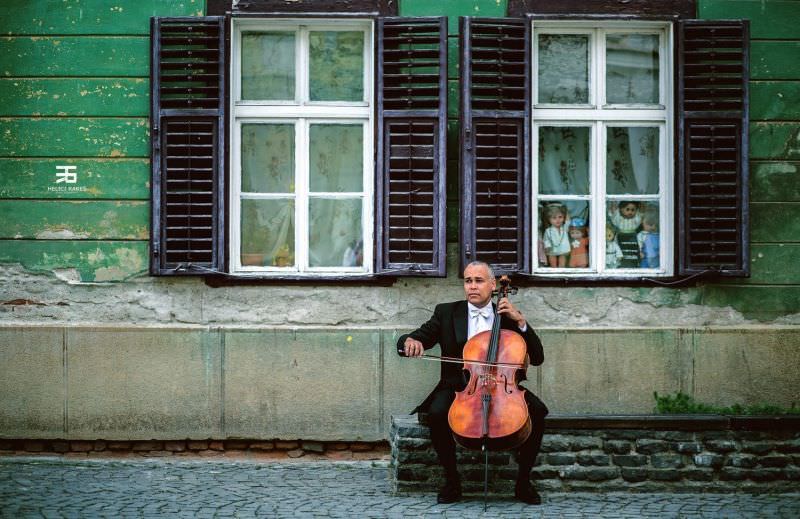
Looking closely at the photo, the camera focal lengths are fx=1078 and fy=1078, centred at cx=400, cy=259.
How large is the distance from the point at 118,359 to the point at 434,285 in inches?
89.4

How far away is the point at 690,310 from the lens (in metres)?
7.67

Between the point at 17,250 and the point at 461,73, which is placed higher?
the point at 461,73

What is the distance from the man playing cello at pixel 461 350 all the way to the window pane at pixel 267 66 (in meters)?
2.36

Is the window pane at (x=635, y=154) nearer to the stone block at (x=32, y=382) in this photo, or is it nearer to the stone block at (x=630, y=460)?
the stone block at (x=630, y=460)

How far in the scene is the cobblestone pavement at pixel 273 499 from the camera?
5586 millimetres

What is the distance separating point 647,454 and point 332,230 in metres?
2.86

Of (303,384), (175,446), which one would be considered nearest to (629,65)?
(303,384)

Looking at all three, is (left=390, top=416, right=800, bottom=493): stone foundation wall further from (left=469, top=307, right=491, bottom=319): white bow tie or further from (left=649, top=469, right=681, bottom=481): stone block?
(left=469, top=307, right=491, bottom=319): white bow tie

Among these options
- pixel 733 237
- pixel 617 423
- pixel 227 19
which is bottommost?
pixel 617 423

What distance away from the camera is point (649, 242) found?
25.8ft

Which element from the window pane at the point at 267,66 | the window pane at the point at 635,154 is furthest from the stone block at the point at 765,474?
the window pane at the point at 267,66

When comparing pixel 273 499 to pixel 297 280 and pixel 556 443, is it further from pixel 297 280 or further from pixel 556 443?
pixel 297 280

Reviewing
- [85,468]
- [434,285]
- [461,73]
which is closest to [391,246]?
[434,285]

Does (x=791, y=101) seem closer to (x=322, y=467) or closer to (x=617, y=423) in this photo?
(x=617, y=423)
